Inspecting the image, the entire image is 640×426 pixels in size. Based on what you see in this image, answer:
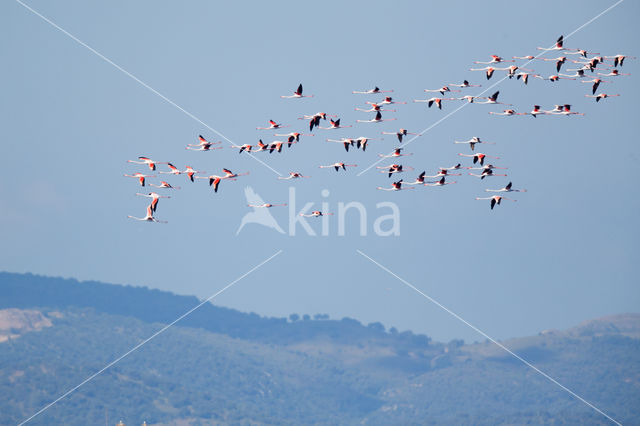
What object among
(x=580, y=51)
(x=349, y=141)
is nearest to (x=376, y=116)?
(x=349, y=141)

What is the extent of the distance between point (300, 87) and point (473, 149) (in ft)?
50.9

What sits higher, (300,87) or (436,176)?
(300,87)

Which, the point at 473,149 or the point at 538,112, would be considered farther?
the point at 473,149

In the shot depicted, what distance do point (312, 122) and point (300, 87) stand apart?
4666mm

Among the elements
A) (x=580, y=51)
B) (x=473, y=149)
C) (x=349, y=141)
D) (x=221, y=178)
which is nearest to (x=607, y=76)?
(x=580, y=51)

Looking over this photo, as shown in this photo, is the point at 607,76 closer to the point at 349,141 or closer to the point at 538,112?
the point at 538,112

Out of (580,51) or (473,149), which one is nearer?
(580,51)

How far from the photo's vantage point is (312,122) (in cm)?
9275

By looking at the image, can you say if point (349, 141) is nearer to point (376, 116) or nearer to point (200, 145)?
point (376, 116)

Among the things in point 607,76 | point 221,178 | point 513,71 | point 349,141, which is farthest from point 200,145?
point 607,76

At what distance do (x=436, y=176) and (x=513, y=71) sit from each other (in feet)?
33.9

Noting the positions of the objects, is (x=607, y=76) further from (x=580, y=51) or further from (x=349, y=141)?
(x=349, y=141)

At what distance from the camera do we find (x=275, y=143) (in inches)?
3725

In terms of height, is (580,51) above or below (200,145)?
above
